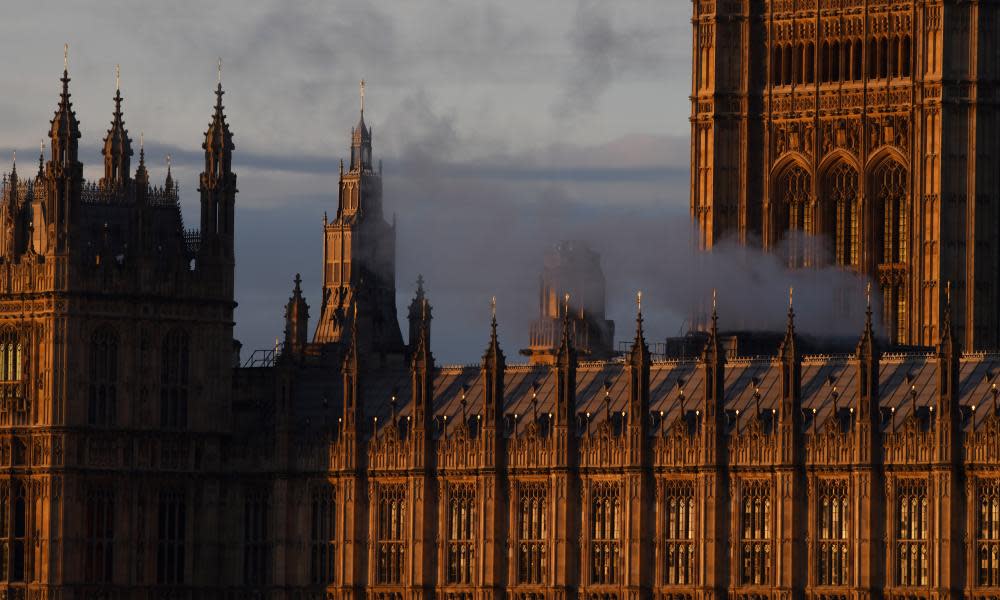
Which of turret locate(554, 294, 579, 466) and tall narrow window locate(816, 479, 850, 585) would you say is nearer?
tall narrow window locate(816, 479, 850, 585)

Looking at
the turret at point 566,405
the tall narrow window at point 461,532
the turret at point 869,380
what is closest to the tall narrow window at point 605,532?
the turret at point 566,405

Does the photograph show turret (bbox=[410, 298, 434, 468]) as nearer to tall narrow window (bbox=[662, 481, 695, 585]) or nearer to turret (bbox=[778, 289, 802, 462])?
tall narrow window (bbox=[662, 481, 695, 585])

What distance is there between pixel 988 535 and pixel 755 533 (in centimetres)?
1127

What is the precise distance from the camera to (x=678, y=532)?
623ft

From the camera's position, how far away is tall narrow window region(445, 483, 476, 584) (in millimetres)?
197500

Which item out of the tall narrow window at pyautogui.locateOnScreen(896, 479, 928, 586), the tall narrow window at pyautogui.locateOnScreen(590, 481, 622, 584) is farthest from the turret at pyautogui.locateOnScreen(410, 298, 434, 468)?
the tall narrow window at pyautogui.locateOnScreen(896, 479, 928, 586)

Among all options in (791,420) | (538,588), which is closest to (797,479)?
(791,420)

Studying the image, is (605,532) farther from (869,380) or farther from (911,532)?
(911,532)

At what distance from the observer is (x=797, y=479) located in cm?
18512

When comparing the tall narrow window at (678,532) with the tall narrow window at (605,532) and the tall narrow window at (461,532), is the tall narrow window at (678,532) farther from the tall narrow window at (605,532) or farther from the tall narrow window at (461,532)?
the tall narrow window at (461,532)

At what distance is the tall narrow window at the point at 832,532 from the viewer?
603 ft

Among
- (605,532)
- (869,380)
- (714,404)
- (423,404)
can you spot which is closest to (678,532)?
(605,532)

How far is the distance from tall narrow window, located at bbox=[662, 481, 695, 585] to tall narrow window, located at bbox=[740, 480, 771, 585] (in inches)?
99.9

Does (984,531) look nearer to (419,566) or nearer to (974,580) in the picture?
(974,580)
